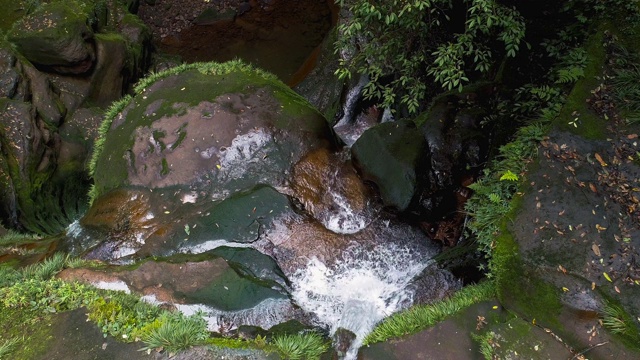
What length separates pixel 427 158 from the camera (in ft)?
24.8

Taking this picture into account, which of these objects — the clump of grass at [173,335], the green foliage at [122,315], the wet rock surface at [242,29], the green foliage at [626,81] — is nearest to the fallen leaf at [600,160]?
the green foliage at [626,81]

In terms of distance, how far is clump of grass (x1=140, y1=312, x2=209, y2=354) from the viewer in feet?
14.6

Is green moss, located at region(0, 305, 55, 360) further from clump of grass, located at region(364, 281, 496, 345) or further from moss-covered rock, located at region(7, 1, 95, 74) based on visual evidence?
moss-covered rock, located at region(7, 1, 95, 74)

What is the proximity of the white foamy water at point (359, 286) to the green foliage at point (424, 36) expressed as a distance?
242 cm

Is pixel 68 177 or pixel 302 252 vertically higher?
pixel 302 252

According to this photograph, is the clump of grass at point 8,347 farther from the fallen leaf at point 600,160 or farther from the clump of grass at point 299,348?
the fallen leaf at point 600,160

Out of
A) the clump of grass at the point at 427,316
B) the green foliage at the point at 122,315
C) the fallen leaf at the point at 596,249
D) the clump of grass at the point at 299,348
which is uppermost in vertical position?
the fallen leaf at the point at 596,249

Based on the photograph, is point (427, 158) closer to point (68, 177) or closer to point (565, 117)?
point (565, 117)

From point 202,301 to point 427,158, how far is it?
170 inches

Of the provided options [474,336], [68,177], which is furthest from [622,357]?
[68,177]

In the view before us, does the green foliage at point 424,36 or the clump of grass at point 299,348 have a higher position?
the green foliage at point 424,36

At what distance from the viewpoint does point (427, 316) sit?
498 cm

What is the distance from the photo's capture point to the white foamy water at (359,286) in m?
6.33

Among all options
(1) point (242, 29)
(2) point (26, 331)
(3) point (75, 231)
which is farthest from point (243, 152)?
(1) point (242, 29)
